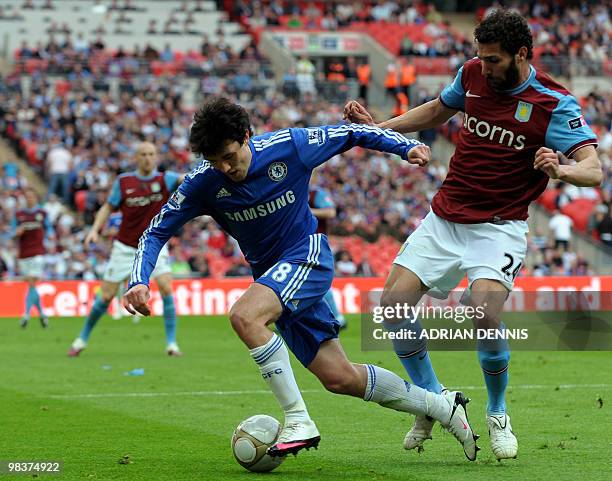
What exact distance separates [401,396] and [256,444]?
0.91m

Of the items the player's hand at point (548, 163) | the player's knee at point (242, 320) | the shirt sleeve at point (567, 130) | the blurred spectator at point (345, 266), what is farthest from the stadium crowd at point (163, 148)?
the player's hand at point (548, 163)

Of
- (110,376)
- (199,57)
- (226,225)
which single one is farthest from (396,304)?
(199,57)

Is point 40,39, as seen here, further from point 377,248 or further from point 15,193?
point 377,248

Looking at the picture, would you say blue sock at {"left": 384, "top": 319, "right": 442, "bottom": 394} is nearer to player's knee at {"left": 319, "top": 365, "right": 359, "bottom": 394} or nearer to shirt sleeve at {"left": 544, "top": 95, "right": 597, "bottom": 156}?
player's knee at {"left": 319, "top": 365, "right": 359, "bottom": 394}

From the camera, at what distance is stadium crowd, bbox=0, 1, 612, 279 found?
26.0m

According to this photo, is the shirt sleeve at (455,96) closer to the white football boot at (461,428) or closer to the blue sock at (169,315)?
the white football boot at (461,428)

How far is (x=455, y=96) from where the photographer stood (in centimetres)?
817

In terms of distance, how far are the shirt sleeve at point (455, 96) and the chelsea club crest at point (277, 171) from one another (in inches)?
53.1

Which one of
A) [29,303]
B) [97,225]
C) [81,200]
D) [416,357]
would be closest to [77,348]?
[97,225]

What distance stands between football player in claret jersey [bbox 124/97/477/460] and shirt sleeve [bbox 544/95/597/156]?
2.88 feet

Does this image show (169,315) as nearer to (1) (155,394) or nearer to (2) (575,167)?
(1) (155,394)

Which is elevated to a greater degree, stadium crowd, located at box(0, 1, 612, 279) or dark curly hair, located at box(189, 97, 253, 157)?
dark curly hair, located at box(189, 97, 253, 157)

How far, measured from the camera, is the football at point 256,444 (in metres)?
7.19

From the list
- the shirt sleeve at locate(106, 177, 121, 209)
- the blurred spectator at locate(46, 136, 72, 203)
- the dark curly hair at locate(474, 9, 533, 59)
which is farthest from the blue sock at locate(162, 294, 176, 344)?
the blurred spectator at locate(46, 136, 72, 203)
